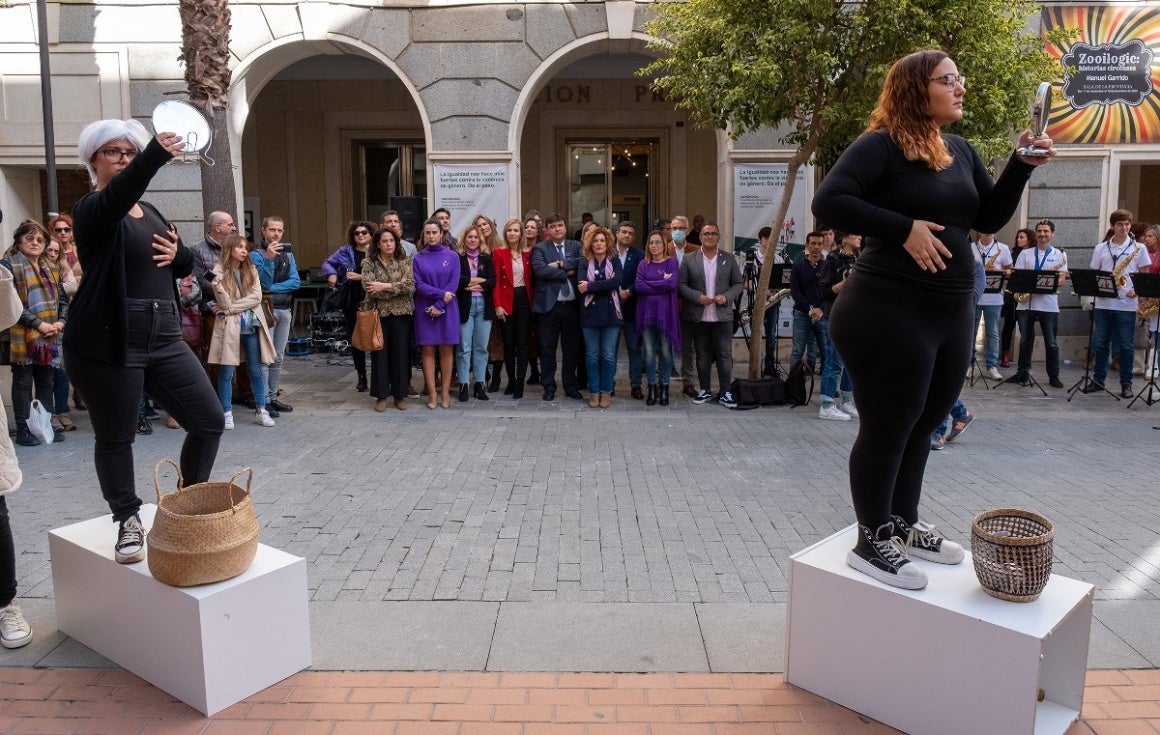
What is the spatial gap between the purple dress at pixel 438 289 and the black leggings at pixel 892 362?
6.63 metres

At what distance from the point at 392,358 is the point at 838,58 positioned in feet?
17.4

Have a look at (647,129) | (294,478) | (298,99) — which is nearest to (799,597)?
(294,478)

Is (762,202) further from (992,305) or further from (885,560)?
(885,560)

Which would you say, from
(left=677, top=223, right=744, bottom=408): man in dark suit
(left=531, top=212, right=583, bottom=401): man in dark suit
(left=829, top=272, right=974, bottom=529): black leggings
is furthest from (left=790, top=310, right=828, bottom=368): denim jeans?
(left=829, top=272, right=974, bottom=529): black leggings

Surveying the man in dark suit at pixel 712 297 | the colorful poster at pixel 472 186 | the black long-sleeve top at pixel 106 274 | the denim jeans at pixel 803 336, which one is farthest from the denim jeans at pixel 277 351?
the black long-sleeve top at pixel 106 274

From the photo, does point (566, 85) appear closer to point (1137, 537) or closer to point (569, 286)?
point (569, 286)

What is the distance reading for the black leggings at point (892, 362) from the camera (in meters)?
3.17

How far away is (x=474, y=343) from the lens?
33.0 feet

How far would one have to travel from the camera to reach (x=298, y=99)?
17.6 m

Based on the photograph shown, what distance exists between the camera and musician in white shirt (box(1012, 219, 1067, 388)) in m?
11.1

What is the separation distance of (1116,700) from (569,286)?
7302 mm

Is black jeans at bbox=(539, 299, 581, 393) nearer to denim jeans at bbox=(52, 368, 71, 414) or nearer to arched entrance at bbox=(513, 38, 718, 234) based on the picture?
denim jeans at bbox=(52, 368, 71, 414)

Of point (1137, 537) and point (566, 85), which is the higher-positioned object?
point (566, 85)

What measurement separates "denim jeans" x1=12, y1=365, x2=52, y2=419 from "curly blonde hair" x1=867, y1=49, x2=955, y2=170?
7.52 meters
